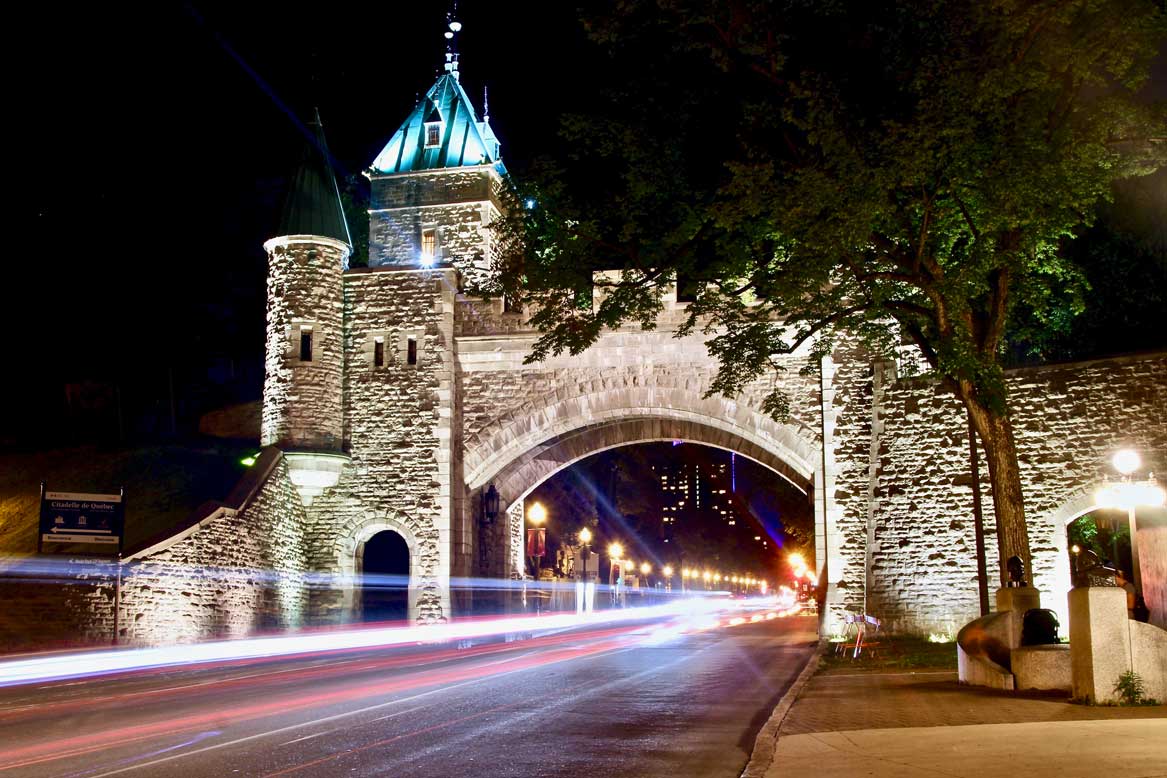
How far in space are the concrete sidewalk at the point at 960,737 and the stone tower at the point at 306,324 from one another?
1835 cm

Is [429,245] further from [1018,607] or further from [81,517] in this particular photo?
[1018,607]

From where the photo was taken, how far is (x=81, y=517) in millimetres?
21188

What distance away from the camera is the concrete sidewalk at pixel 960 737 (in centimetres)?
652

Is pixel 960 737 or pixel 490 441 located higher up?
pixel 490 441

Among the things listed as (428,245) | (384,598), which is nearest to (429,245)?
(428,245)

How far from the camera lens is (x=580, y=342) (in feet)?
59.2

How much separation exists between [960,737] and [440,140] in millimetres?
29911

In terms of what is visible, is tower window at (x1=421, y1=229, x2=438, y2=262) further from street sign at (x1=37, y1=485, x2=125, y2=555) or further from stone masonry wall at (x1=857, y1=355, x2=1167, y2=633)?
stone masonry wall at (x1=857, y1=355, x2=1167, y2=633)

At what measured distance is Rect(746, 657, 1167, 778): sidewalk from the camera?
6.51 meters

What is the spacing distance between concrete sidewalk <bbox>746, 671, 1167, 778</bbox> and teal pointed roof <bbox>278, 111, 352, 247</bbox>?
20.4 metres

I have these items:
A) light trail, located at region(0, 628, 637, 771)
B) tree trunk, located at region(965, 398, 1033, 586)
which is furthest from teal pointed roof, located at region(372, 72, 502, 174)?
tree trunk, located at region(965, 398, 1033, 586)

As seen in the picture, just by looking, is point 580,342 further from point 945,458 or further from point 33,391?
point 33,391

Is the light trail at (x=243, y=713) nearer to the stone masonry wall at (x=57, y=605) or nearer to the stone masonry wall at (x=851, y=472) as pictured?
the stone masonry wall at (x=57, y=605)

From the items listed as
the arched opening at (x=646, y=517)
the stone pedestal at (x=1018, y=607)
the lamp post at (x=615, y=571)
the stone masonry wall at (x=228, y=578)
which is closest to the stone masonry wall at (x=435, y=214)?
the arched opening at (x=646, y=517)
